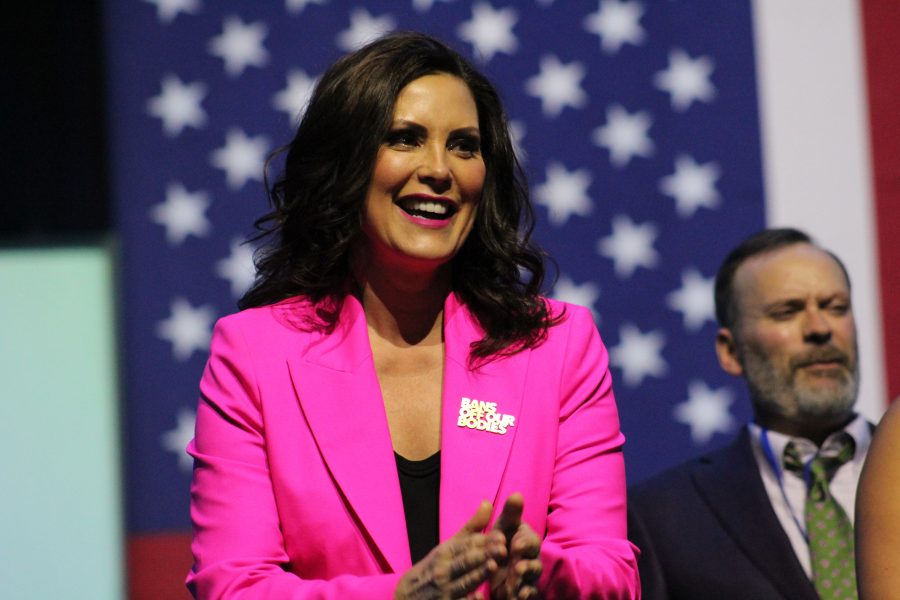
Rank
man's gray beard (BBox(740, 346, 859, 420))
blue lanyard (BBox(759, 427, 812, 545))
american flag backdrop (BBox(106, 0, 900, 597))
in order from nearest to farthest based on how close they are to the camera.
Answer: blue lanyard (BBox(759, 427, 812, 545)) < man's gray beard (BBox(740, 346, 859, 420)) < american flag backdrop (BBox(106, 0, 900, 597))

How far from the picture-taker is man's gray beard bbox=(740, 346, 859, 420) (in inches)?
121

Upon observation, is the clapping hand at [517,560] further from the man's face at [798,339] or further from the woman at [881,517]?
the man's face at [798,339]

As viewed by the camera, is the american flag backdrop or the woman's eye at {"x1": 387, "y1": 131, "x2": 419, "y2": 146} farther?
the american flag backdrop

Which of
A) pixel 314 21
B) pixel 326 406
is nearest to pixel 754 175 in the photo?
pixel 314 21

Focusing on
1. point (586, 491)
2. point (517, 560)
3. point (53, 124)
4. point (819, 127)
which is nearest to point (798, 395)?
point (819, 127)

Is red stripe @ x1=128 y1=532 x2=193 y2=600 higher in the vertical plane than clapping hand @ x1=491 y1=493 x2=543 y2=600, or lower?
lower

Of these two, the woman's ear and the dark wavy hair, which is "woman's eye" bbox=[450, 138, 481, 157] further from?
the woman's ear

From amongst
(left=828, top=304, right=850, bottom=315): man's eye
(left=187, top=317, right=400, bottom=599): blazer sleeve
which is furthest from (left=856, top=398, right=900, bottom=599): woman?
(left=828, top=304, right=850, bottom=315): man's eye

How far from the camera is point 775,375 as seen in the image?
3.14m

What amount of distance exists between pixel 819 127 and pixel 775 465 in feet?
4.03

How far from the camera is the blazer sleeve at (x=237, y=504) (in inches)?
71.3

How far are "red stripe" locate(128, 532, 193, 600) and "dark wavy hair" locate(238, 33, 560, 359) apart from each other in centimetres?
165

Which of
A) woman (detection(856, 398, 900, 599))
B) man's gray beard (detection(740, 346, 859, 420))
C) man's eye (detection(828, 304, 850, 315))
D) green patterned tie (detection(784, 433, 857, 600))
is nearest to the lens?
woman (detection(856, 398, 900, 599))

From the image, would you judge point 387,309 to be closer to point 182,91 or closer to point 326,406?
point 326,406
